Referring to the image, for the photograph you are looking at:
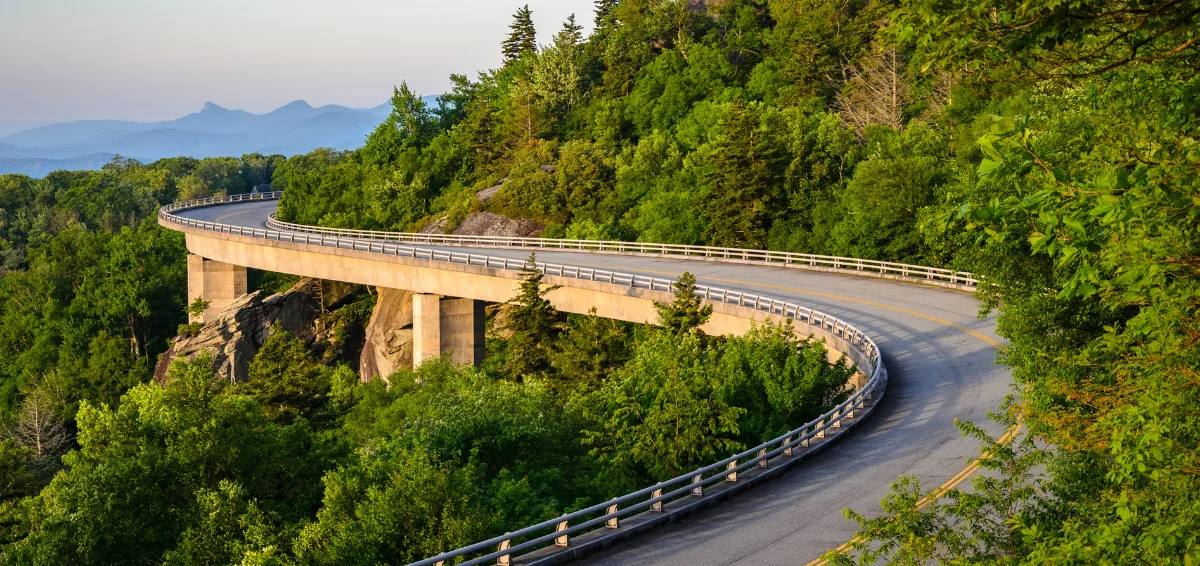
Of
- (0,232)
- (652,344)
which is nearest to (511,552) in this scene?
(652,344)

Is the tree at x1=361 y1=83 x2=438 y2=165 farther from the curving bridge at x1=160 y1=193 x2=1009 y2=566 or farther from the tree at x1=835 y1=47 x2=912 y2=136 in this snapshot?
the tree at x1=835 y1=47 x2=912 y2=136

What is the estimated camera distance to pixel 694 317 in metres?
39.0

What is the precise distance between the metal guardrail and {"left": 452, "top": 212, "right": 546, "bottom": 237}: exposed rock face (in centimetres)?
246

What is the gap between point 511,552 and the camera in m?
15.3

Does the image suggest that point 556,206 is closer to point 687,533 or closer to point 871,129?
point 871,129

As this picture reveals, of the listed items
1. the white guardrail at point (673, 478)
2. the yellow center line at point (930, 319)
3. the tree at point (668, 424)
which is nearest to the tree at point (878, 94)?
the white guardrail at point (673, 478)

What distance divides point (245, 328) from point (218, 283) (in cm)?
1275

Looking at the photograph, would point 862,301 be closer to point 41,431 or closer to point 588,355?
point 588,355

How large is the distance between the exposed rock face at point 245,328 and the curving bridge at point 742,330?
3.38m

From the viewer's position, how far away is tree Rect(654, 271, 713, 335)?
38.7m

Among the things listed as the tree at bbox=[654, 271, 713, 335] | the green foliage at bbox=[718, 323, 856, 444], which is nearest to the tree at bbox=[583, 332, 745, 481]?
the green foliage at bbox=[718, 323, 856, 444]

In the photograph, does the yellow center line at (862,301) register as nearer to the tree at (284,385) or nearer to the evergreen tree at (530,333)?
the evergreen tree at (530,333)

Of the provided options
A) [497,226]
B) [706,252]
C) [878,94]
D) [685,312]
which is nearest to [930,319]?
[685,312]

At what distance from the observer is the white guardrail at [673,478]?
15906 millimetres
